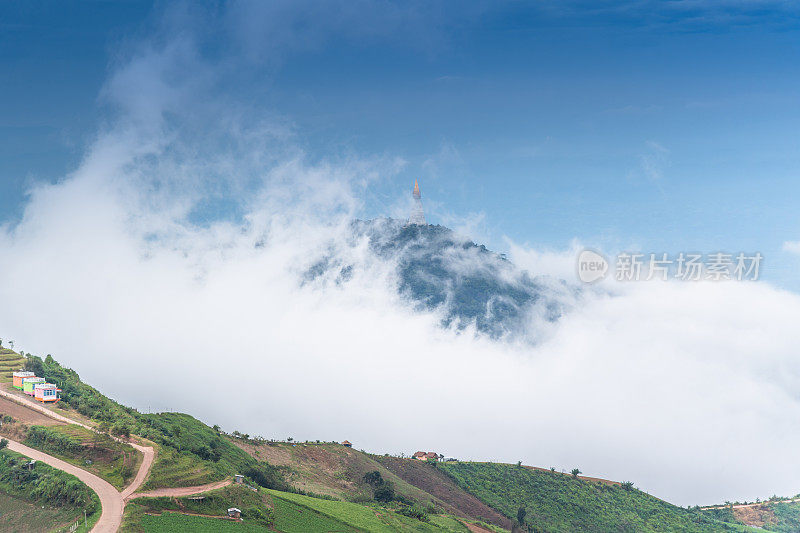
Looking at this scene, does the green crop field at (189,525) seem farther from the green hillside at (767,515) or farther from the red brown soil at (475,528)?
the green hillside at (767,515)

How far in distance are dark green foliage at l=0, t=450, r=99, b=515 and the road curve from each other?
0.96 metres

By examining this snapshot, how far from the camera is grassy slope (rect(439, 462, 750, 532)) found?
105688 mm

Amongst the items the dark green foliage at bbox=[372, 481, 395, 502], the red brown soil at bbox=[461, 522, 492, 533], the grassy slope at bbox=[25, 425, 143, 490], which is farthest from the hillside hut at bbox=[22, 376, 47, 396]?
the red brown soil at bbox=[461, 522, 492, 533]

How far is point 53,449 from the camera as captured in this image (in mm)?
66688

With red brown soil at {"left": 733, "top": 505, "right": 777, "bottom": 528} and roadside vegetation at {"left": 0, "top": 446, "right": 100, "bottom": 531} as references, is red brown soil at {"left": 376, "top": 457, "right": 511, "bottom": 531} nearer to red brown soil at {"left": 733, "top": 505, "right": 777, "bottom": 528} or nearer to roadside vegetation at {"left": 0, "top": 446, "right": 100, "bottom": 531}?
red brown soil at {"left": 733, "top": 505, "right": 777, "bottom": 528}

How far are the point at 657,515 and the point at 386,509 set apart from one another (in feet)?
193

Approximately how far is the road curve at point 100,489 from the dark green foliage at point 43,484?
0.96 metres

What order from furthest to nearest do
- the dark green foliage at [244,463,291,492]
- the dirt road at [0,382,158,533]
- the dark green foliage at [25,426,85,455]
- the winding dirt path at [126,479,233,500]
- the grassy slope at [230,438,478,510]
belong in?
the grassy slope at [230,438,478,510]
the dark green foliage at [244,463,291,492]
the dark green foliage at [25,426,85,455]
the winding dirt path at [126,479,233,500]
the dirt road at [0,382,158,533]

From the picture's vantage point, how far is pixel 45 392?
263 ft

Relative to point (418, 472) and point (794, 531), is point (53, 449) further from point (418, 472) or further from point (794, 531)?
point (794, 531)

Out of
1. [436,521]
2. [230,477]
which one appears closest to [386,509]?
[436,521]

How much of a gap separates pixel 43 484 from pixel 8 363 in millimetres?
44179

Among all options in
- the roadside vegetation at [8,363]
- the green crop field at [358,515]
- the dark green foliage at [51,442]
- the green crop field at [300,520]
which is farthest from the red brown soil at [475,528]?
the roadside vegetation at [8,363]

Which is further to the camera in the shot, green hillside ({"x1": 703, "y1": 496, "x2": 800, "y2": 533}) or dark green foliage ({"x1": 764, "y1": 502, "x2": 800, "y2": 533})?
green hillside ({"x1": 703, "y1": 496, "x2": 800, "y2": 533})
